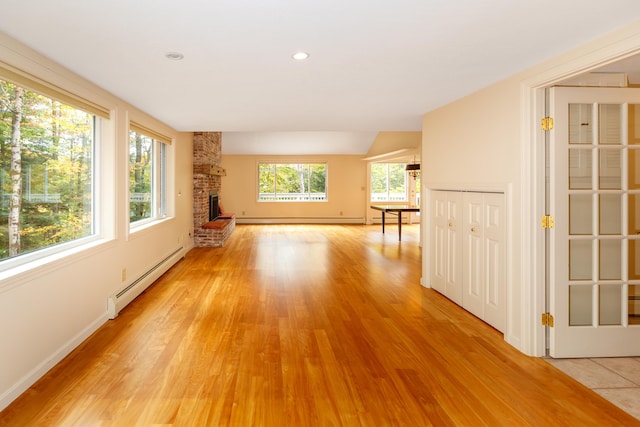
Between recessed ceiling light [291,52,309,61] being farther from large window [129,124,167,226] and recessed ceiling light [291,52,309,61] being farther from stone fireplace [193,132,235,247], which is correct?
stone fireplace [193,132,235,247]

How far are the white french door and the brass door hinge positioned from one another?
0.09 ft

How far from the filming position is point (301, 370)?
2.50 metres

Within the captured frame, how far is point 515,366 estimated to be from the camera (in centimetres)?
258

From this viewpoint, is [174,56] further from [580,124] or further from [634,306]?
[634,306]

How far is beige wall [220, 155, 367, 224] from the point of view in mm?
12375

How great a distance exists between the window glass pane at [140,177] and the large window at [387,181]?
865 cm

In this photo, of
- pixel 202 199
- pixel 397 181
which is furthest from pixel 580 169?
pixel 397 181

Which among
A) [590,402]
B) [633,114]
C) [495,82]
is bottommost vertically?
[590,402]

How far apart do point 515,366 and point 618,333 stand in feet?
2.70

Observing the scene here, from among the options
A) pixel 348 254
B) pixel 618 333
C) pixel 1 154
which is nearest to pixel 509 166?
pixel 618 333

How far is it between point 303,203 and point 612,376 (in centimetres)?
1061

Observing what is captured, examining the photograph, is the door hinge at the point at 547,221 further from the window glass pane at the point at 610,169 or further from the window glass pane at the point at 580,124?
the window glass pane at the point at 580,124

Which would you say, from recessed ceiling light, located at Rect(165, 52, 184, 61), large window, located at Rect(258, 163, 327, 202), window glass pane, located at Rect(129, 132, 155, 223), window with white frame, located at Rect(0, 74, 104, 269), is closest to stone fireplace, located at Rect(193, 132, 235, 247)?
window glass pane, located at Rect(129, 132, 155, 223)

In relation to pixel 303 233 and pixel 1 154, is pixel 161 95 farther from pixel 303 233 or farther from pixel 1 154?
pixel 303 233
